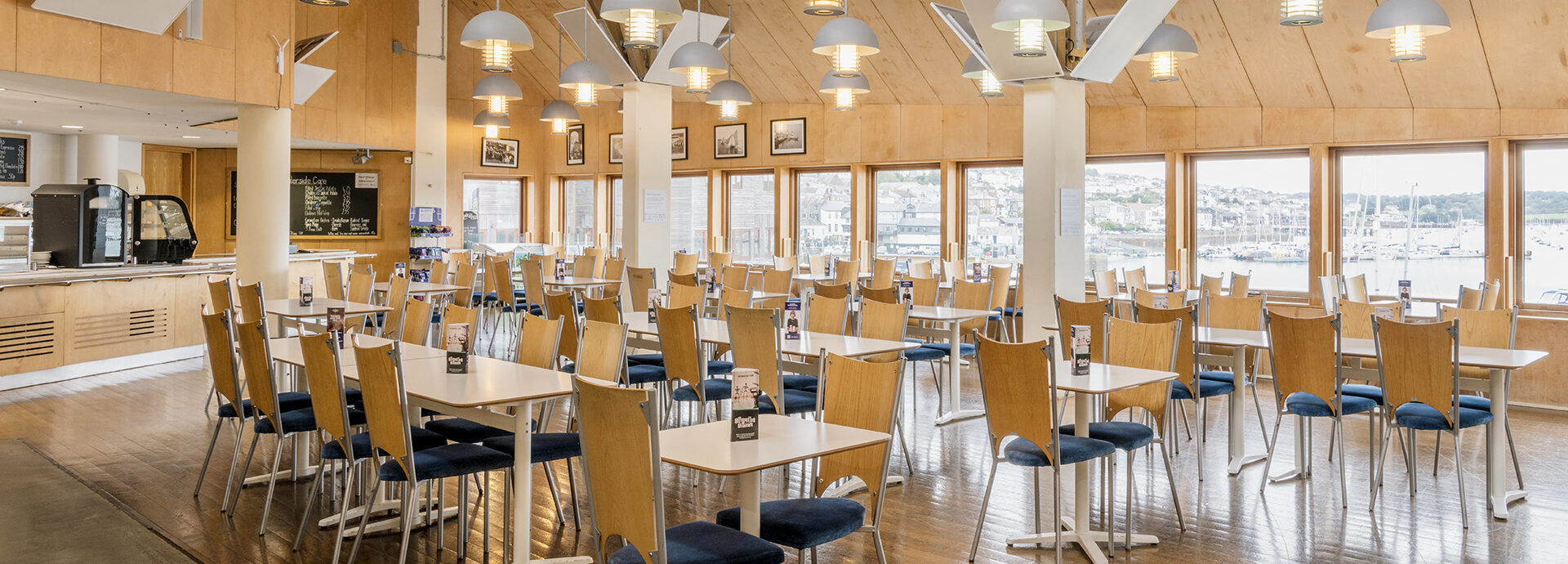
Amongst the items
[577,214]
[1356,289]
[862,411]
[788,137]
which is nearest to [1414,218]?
[1356,289]

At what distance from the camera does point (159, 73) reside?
306 inches

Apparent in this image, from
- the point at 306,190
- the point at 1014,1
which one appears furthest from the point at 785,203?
the point at 1014,1

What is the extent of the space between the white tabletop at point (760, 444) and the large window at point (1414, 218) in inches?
299

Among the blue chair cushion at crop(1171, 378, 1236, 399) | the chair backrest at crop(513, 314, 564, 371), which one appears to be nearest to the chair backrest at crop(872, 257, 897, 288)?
the blue chair cushion at crop(1171, 378, 1236, 399)

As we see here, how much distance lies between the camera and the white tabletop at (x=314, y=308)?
681cm

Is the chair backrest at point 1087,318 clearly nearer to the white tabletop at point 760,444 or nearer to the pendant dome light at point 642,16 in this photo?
the pendant dome light at point 642,16

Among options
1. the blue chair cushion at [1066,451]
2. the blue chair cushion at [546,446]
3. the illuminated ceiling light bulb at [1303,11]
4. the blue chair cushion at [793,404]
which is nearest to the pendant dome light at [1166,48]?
the illuminated ceiling light bulb at [1303,11]

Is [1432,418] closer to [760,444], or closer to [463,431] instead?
[760,444]

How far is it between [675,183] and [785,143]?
2366mm

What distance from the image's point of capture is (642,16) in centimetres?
606

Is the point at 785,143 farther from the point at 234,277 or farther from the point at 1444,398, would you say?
the point at 1444,398

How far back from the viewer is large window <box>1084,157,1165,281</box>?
10.5m

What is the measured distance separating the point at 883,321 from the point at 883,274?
4139 millimetres

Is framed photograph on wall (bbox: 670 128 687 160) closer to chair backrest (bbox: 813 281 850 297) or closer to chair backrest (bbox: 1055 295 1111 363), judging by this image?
chair backrest (bbox: 813 281 850 297)
